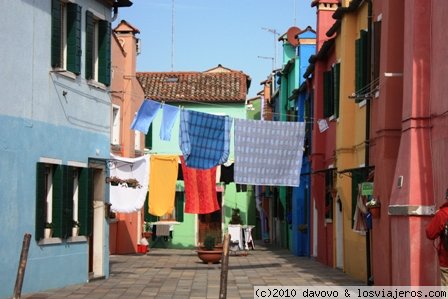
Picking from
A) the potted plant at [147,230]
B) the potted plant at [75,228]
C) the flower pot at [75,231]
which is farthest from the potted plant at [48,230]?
the potted plant at [147,230]

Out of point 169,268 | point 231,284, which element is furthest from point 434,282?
point 169,268

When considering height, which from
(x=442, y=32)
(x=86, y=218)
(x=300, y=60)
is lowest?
(x=86, y=218)

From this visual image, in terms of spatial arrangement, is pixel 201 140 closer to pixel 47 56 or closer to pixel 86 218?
pixel 86 218

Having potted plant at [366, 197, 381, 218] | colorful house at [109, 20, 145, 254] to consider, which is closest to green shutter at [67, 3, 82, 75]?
potted plant at [366, 197, 381, 218]

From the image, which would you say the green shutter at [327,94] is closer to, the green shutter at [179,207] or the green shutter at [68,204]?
the green shutter at [68,204]

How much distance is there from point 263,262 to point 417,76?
49.3ft

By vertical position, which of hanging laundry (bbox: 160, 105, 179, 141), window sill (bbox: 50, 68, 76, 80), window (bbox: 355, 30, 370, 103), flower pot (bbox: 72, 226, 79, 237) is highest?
window (bbox: 355, 30, 370, 103)

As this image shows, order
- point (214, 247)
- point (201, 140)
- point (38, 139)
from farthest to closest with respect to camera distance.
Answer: point (214, 247) → point (201, 140) → point (38, 139)

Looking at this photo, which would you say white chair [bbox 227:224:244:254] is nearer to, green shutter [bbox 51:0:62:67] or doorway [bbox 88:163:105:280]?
doorway [bbox 88:163:105:280]

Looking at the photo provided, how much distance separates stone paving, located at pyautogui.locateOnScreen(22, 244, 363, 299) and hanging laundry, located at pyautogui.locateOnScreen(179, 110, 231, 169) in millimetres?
2964

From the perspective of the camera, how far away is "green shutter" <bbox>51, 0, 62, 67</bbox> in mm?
17844

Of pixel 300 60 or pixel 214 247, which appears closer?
pixel 214 247

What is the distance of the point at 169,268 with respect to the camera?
85.8 ft

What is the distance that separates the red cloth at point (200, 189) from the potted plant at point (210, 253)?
1124mm
